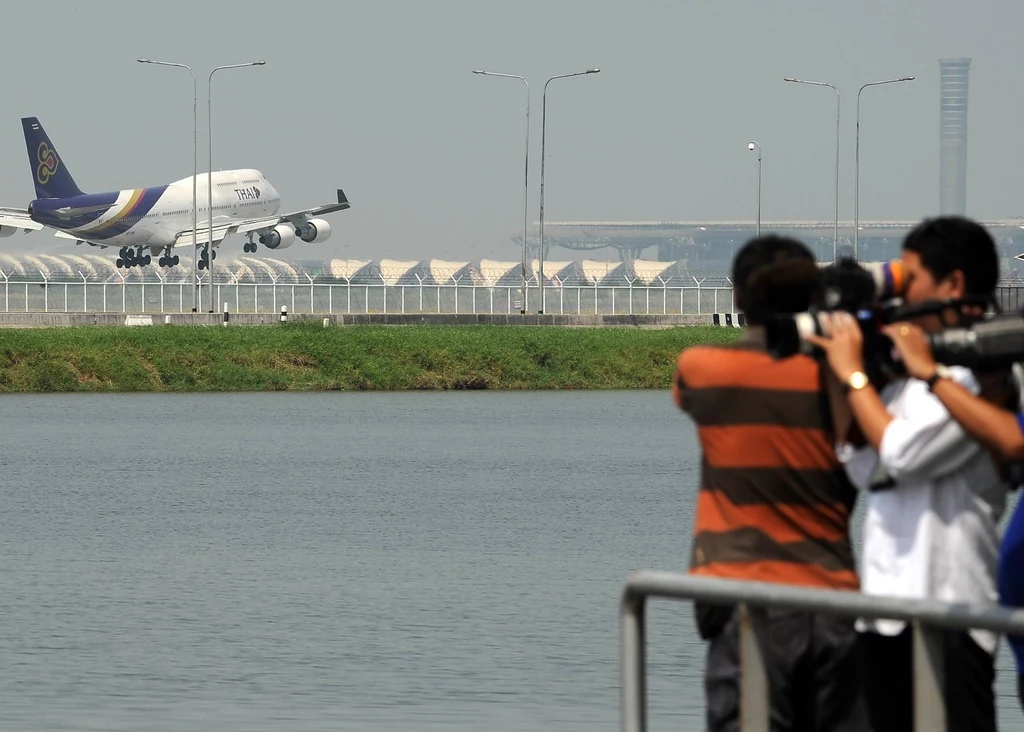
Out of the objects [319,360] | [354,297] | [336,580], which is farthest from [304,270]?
[336,580]

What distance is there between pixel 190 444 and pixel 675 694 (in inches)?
796

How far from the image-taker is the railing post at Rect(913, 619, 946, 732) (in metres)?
3.88

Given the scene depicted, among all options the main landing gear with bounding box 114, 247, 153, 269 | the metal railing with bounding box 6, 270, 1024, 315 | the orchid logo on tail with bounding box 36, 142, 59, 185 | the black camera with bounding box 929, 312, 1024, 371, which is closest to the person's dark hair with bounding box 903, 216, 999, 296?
the black camera with bounding box 929, 312, 1024, 371

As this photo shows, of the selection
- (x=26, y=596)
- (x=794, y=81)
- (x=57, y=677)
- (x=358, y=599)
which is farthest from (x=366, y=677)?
(x=794, y=81)

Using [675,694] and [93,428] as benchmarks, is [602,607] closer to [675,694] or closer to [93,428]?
[675,694]

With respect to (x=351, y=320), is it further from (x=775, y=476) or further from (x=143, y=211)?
(x=775, y=476)

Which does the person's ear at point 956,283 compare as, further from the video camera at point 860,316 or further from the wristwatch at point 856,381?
the wristwatch at point 856,381

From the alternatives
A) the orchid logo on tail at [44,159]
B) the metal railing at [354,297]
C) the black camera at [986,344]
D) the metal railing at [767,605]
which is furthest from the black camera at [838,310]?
the orchid logo on tail at [44,159]

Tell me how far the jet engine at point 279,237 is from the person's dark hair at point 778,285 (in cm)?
7691

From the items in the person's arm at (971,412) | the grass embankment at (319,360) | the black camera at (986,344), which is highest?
the black camera at (986,344)

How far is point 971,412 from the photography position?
4.14 m

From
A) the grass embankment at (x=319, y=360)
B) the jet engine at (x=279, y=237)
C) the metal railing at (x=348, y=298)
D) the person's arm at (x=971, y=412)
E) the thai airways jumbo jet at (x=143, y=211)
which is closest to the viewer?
the person's arm at (x=971, y=412)

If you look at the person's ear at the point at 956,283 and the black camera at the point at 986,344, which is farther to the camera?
the person's ear at the point at 956,283

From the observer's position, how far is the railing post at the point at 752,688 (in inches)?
174
